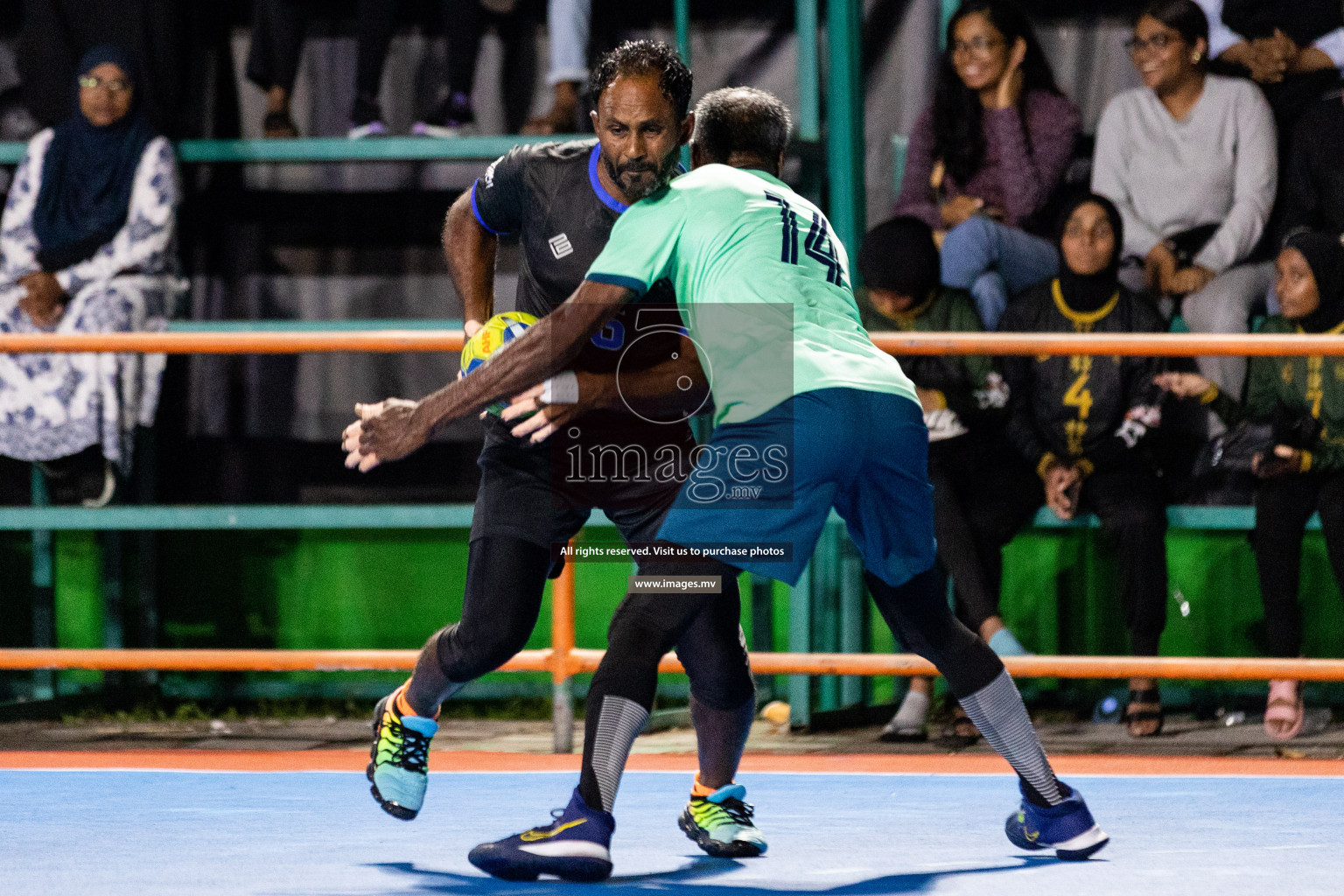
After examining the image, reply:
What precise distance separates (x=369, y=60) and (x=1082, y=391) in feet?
9.30

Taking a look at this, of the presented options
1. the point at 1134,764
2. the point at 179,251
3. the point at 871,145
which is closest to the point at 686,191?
the point at 1134,764

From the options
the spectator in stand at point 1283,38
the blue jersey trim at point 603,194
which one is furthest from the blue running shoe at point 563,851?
the spectator in stand at point 1283,38

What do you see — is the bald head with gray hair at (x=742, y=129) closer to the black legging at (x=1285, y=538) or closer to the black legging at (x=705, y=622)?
the black legging at (x=705, y=622)

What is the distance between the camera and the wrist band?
8.93ft

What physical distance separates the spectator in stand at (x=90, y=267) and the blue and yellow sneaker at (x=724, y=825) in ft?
9.82

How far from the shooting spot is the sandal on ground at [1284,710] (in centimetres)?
450

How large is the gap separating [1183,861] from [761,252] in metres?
1.31

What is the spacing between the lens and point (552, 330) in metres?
2.60

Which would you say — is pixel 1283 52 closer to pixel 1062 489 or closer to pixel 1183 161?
pixel 1183 161

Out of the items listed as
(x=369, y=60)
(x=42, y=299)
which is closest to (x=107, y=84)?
(x=42, y=299)

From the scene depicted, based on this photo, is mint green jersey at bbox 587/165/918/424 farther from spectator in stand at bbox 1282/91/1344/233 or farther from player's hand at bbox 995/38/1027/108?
spectator in stand at bbox 1282/91/1344/233

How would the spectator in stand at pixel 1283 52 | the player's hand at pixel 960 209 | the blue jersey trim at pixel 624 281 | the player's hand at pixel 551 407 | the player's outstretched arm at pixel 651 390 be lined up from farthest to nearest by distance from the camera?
1. the spectator in stand at pixel 1283 52
2. the player's hand at pixel 960 209
3. the player's outstretched arm at pixel 651 390
4. the player's hand at pixel 551 407
5. the blue jersey trim at pixel 624 281

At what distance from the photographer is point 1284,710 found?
4496 millimetres

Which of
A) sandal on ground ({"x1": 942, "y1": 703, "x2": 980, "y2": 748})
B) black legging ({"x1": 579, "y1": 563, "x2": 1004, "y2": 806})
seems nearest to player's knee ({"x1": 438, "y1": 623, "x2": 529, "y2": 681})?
black legging ({"x1": 579, "y1": 563, "x2": 1004, "y2": 806})
